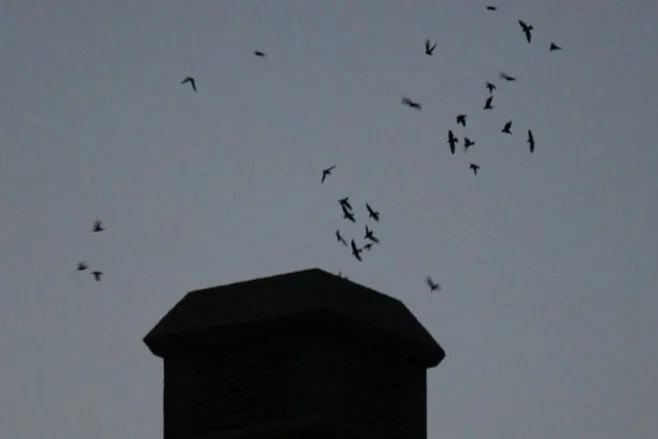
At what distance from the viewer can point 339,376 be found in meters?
49.4

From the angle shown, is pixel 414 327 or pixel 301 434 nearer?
pixel 301 434

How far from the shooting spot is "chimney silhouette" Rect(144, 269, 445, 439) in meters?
48.8

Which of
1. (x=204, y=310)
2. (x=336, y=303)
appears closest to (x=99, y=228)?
(x=204, y=310)

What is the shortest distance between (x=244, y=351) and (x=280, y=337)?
1.12 metres

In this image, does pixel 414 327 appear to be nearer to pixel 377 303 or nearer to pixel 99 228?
pixel 377 303

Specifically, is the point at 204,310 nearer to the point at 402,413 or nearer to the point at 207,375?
the point at 207,375

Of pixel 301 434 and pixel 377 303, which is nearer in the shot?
pixel 301 434

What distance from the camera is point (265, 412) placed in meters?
49.0

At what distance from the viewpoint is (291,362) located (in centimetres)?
4909

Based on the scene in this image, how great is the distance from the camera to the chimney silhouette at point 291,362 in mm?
48844

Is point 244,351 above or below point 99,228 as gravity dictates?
below

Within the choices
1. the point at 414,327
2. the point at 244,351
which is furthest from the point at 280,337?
the point at 414,327

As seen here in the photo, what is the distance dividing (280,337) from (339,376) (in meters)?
1.80

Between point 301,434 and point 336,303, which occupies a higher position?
point 336,303
